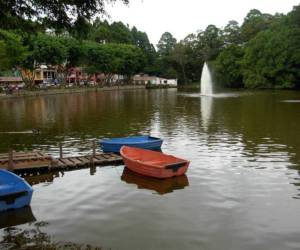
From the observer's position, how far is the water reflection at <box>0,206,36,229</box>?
14.0m

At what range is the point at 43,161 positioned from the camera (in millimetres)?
20422

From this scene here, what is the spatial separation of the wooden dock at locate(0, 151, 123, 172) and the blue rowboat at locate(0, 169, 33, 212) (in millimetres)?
4753

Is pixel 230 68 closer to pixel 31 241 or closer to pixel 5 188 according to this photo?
pixel 5 188

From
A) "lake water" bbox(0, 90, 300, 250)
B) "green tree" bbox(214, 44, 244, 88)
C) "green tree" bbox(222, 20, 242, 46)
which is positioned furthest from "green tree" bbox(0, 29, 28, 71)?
"green tree" bbox(222, 20, 242, 46)

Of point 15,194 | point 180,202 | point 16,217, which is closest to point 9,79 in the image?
point 15,194

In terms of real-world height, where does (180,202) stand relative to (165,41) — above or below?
below

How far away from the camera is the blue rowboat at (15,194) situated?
569 inches

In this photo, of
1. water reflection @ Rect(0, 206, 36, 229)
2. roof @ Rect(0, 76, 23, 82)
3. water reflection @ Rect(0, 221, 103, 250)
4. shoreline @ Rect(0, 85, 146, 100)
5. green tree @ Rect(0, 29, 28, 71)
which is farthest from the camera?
roof @ Rect(0, 76, 23, 82)

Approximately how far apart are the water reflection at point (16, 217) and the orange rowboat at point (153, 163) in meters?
5.88

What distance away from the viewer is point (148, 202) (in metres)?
15.9

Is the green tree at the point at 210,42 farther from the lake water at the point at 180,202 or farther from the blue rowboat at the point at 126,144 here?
the blue rowboat at the point at 126,144

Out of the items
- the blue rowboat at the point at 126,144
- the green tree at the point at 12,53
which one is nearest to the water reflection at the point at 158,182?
the blue rowboat at the point at 126,144

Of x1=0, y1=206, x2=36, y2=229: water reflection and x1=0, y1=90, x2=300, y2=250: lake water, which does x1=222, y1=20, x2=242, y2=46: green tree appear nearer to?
x1=0, y1=90, x2=300, y2=250: lake water

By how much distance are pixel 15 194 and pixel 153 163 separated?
7340 mm
